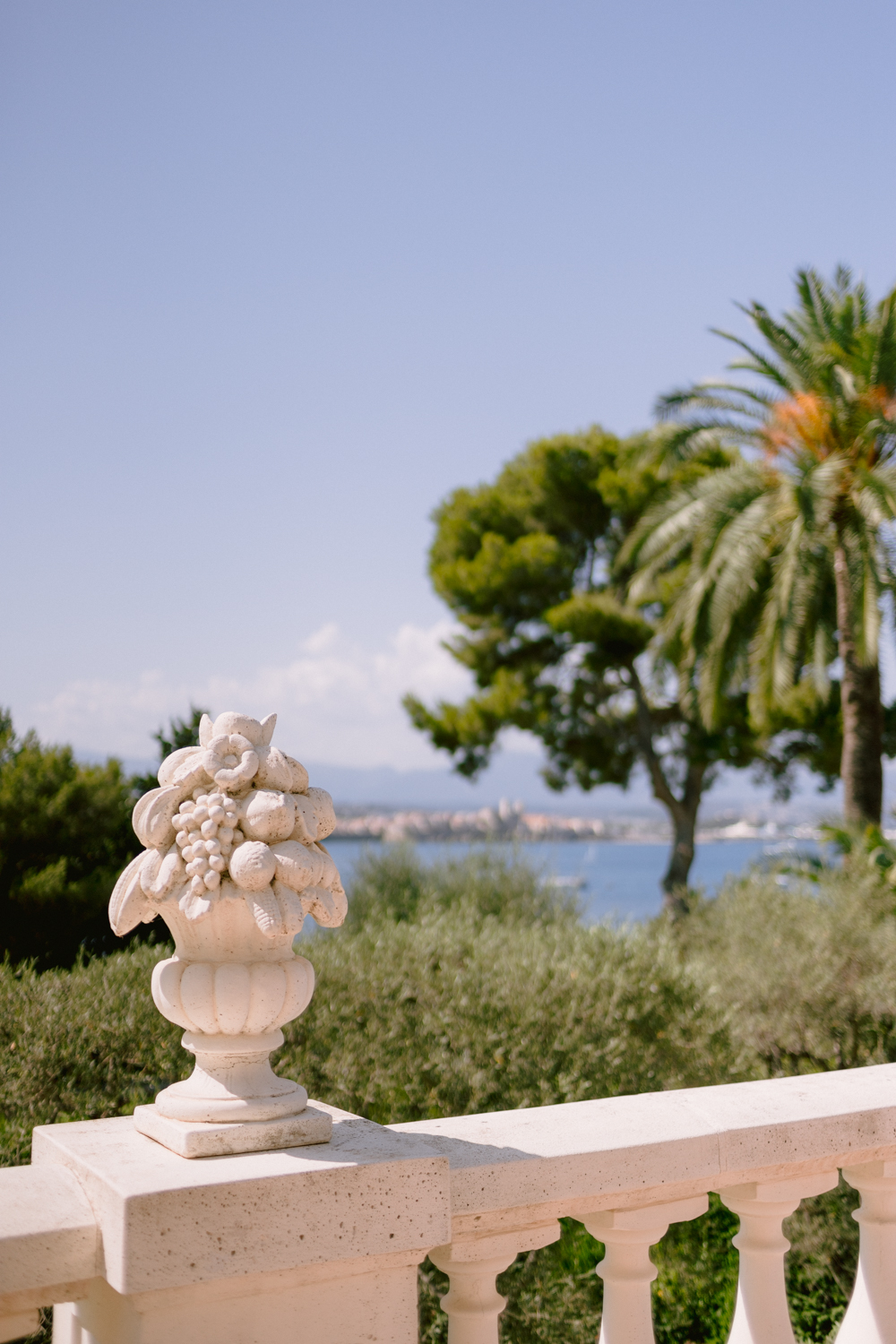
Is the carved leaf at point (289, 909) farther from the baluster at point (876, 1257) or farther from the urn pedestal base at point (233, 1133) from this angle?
the baluster at point (876, 1257)

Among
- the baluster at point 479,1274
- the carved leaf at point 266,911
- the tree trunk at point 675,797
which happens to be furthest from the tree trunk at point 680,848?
the carved leaf at point 266,911

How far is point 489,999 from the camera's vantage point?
4.32m

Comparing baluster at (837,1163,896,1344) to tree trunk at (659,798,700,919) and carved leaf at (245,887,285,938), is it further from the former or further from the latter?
tree trunk at (659,798,700,919)

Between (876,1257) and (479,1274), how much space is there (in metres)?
0.87

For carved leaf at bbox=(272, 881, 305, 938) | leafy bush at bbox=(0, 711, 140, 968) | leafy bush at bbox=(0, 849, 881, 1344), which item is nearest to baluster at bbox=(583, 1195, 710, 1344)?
carved leaf at bbox=(272, 881, 305, 938)

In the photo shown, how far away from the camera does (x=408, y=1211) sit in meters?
1.56

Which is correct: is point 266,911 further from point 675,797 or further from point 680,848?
point 675,797

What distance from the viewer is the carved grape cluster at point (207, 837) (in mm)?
1592

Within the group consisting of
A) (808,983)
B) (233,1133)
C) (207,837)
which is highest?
(207,837)

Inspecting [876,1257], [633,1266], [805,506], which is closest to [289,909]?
[633,1266]

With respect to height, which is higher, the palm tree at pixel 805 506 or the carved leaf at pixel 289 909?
the palm tree at pixel 805 506

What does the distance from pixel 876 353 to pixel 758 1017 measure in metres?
8.85

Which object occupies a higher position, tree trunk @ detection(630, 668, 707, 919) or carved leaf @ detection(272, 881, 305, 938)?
carved leaf @ detection(272, 881, 305, 938)

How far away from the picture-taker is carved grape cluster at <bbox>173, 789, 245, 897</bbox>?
1592mm
